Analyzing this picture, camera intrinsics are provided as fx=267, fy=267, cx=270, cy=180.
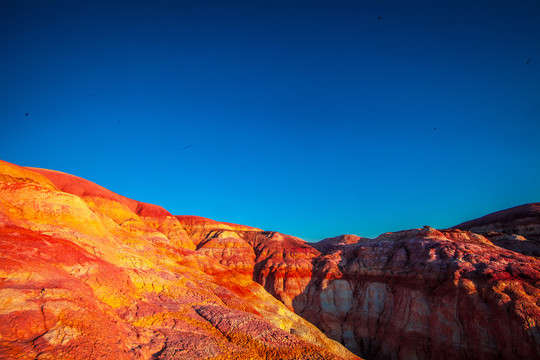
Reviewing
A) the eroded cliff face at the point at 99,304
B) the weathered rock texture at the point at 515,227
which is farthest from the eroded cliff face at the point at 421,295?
the eroded cliff face at the point at 99,304

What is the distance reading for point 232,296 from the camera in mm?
26000

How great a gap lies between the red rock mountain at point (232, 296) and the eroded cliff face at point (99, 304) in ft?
0.24

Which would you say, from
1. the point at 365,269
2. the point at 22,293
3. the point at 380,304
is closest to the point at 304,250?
the point at 365,269

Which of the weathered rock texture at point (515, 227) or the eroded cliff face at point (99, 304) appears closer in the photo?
the eroded cliff face at point (99, 304)

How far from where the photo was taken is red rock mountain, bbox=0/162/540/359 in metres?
11.4

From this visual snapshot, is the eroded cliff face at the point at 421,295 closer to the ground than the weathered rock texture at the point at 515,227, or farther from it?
closer to the ground

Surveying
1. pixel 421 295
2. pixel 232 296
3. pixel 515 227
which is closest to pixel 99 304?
pixel 232 296

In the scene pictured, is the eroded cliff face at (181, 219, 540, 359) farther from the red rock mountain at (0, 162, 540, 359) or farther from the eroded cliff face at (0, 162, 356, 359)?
the eroded cliff face at (0, 162, 356, 359)

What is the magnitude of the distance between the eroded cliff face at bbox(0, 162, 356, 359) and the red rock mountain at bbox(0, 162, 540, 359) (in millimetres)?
73

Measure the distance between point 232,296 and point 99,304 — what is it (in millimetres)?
14424

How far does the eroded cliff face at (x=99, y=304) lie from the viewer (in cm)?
994

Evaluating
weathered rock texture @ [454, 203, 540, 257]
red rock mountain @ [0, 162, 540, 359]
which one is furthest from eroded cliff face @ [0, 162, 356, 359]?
weathered rock texture @ [454, 203, 540, 257]

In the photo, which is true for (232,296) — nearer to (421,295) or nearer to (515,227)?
(421,295)

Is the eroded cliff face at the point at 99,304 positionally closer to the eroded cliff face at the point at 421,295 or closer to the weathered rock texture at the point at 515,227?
the eroded cliff face at the point at 421,295
